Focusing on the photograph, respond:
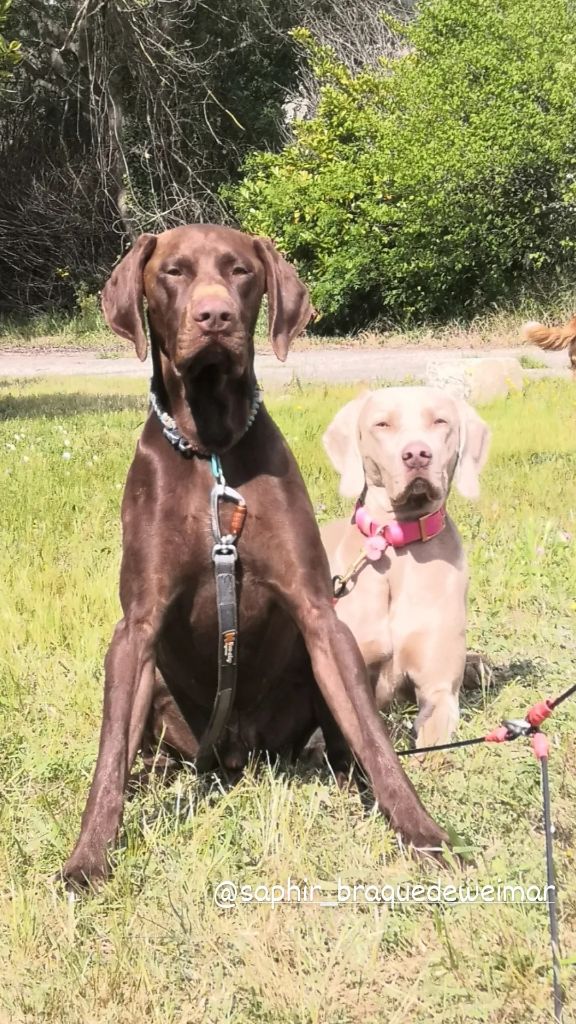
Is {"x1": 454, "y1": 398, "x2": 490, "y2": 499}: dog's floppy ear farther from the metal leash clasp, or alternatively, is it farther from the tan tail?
the tan tail

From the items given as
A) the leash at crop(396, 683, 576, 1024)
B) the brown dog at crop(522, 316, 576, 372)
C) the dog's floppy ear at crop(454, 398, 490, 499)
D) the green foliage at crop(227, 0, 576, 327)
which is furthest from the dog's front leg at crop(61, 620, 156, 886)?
the green foliage at crop(227, 0, 576, 327)

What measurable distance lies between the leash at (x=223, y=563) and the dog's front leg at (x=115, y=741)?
18cm

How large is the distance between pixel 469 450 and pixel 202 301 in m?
1.20

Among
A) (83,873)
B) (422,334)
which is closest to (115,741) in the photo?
(83,873)

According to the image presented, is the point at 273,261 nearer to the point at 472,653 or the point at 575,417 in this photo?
the point at 472,653

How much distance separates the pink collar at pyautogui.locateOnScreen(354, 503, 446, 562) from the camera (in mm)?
3408

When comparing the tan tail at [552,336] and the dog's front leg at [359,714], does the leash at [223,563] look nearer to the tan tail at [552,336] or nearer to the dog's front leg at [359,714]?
the dog's front leg at [359,714]

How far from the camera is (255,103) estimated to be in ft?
77.6

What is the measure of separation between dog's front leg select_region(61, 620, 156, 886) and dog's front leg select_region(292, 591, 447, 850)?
41cm

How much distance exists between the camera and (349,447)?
11.7 feet

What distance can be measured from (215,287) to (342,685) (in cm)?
105

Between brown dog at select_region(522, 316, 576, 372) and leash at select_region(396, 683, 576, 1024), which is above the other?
brown dog at select_region(522, 316, 576, 372)

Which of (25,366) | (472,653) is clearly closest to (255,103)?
(25,366)

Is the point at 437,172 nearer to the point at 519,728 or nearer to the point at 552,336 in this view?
the point at 552,336
